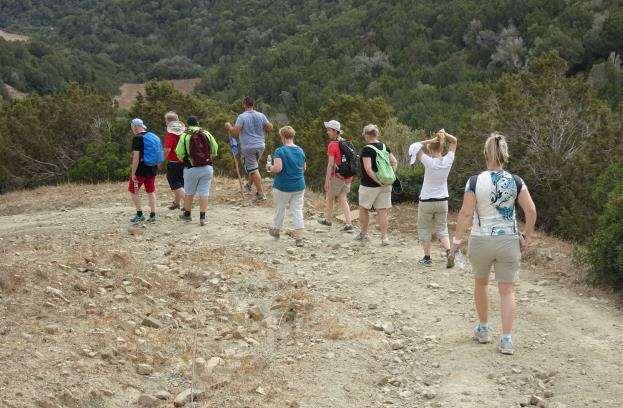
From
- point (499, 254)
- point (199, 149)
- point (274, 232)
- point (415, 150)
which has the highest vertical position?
point (415, 150)

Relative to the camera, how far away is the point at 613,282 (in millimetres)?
7312

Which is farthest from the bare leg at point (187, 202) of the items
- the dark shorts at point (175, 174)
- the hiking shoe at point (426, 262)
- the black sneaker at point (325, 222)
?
the hiking shoe at point (426, 262)

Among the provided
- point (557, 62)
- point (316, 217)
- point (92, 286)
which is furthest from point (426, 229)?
point (557, 62)

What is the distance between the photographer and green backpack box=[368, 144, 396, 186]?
334 inches

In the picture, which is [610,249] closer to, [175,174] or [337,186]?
→ [337,186]

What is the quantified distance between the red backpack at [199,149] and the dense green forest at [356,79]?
4291 millimetres

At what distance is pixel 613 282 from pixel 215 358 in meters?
4.42

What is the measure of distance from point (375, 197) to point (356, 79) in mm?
52695

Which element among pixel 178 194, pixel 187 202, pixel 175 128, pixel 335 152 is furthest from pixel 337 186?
pixel 178 194

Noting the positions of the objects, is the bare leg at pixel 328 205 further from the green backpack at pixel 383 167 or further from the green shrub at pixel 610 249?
the green shrub at pixel 610 249

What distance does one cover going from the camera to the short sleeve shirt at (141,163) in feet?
30.9

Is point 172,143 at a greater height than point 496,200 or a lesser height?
greater

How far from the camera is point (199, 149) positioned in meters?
9.45

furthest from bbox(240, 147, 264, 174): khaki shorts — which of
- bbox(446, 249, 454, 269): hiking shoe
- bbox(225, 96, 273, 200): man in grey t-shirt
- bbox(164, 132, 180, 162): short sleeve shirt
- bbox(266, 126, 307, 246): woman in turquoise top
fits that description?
bbox(446, 249, 454, 269): hiking shoe
